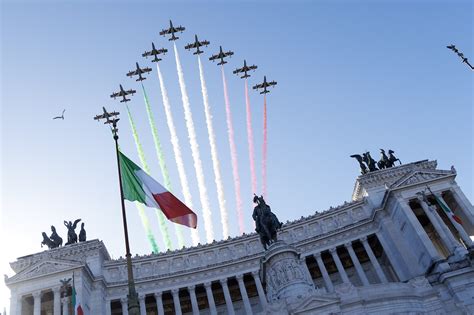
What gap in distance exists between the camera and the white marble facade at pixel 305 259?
163ft

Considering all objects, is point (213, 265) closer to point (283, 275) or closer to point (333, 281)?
point (333, 281)

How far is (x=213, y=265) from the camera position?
58062 mm

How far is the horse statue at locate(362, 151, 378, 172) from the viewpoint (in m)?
64.4

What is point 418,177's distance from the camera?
5734cm

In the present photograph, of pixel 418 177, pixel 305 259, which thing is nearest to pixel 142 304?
pixel 305 259

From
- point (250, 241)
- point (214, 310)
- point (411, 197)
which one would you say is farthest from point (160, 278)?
point (411, 197)

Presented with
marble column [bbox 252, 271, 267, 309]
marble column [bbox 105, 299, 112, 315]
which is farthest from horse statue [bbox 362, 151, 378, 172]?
marble column [bbox 105, 299, 112, 315]

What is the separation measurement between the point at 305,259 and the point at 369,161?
16.1m

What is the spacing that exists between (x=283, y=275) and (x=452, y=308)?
12.0 meters

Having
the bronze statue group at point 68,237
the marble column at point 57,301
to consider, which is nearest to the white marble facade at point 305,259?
the marble column at point 57,301

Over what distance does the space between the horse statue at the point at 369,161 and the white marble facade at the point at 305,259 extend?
6.28ft

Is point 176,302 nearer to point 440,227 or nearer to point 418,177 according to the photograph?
point 440,227

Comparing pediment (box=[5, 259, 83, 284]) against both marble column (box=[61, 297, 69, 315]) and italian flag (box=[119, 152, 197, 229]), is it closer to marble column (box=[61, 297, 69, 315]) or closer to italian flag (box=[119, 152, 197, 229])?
marble column (box=[61, 297, 69, 315])

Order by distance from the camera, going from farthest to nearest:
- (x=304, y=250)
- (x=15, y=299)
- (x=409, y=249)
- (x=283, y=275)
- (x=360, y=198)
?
(x=360, y=198), (x=304, y=250), (x=409, y=249), (x=15, y=299), (x=283, y=275)
